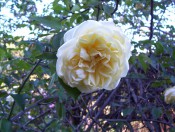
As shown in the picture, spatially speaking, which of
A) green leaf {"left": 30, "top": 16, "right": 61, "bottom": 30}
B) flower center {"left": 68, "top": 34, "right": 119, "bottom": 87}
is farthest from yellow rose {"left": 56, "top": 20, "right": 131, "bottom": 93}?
green leaf {"left": 30, "top": 16, "right": 61, "bottom": 30}

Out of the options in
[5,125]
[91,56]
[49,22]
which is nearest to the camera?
[91,56]

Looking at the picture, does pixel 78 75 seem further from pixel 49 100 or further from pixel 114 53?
pixel 49 100

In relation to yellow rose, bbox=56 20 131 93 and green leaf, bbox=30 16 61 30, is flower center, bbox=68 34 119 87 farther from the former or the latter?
green leaf, bbox=30 16 61 30

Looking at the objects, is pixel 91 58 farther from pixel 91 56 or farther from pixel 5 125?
pixel 5 125

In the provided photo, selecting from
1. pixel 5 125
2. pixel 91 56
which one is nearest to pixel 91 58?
pixel 91 56

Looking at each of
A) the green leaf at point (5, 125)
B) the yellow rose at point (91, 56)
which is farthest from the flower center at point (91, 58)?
the green leaf at point (5, 125)

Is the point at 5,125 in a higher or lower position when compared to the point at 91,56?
lower

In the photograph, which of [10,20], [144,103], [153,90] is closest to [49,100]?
[144,103]
